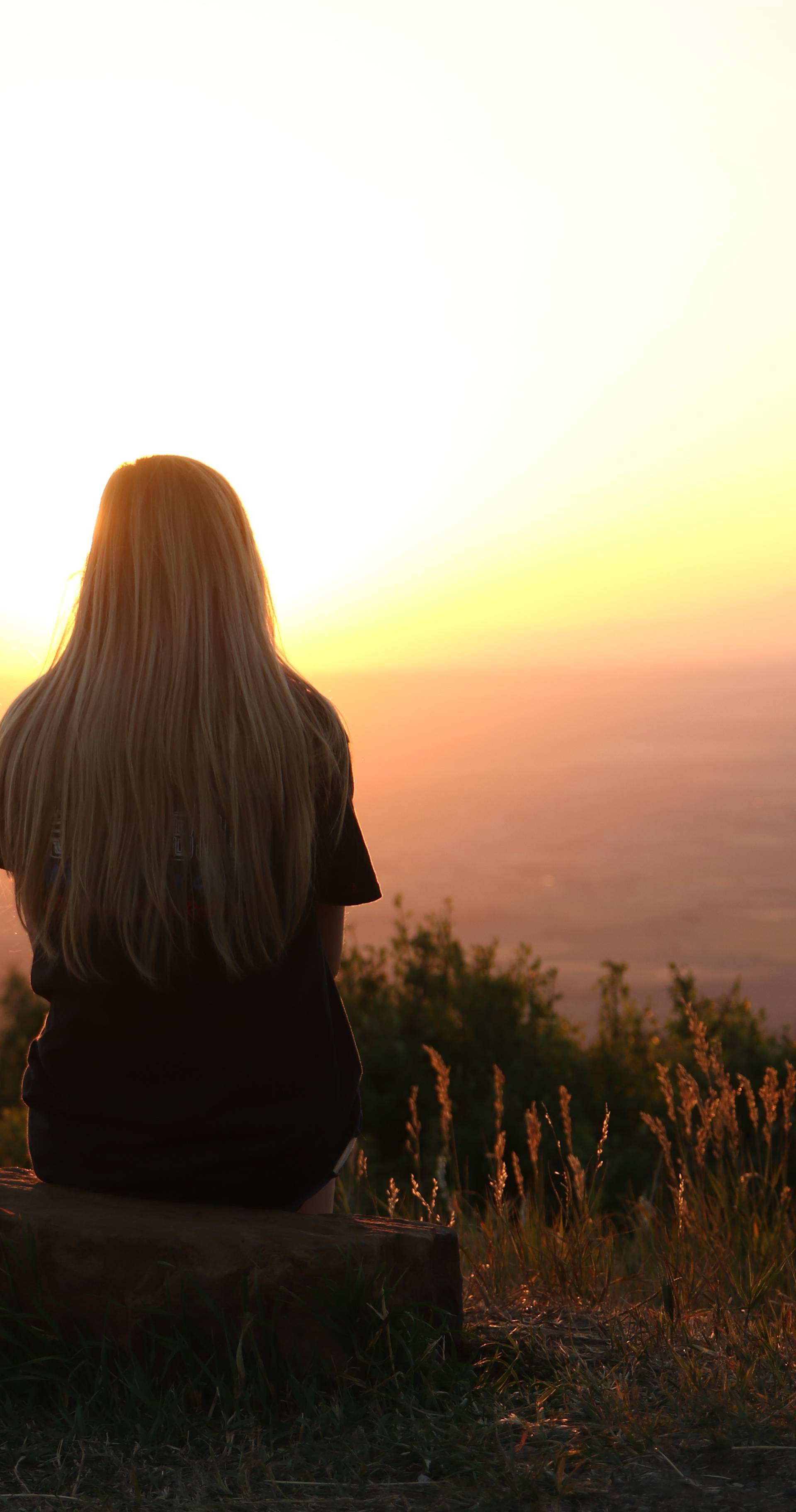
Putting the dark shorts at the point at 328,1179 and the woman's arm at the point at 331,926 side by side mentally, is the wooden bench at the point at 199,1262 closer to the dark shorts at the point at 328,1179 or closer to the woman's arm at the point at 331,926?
the dark shorts at the point at 328,1179

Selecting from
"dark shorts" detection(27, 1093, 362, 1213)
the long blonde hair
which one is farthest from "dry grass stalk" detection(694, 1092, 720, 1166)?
the long blonde hair

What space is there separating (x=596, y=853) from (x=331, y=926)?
105623 millimetres

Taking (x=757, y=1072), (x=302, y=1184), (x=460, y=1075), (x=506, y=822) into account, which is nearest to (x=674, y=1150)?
(x=757, y=1072)

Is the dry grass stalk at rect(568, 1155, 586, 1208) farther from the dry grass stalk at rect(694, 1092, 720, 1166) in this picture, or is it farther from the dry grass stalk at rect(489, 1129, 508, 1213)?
the dry grass stalk at rect(694, 1092, 720, 1166)

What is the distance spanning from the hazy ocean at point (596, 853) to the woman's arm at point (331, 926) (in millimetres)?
8075

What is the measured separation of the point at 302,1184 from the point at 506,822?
375ft

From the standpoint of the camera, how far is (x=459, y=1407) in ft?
6.86

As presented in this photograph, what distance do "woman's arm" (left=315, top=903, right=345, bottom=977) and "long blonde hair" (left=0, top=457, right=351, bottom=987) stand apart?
236 mm

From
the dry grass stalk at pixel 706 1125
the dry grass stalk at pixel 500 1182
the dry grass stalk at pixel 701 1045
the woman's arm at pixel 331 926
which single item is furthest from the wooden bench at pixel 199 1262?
the dry grass stalk at pixel 701 1045

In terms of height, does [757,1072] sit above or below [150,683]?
below

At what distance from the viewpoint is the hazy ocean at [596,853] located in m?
70.9

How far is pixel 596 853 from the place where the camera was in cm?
10644

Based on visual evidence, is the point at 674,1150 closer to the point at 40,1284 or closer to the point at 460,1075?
the point at 460,1075

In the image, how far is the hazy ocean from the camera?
2790 inches
